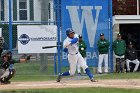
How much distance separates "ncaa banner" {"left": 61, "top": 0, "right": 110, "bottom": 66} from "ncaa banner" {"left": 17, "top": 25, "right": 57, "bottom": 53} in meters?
1.25

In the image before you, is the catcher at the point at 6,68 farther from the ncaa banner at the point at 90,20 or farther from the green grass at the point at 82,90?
the ncaa banner at the point at 90,20

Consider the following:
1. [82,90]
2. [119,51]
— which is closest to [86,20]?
[119,51]

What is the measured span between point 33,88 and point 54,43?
5974mm

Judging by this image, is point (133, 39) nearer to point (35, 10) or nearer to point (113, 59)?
point (113, 59)

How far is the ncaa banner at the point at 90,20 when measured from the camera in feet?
69.5

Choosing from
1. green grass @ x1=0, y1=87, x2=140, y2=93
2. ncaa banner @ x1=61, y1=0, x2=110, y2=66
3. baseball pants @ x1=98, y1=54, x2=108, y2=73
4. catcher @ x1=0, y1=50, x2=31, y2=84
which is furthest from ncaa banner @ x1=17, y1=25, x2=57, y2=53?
green grass @ x1=0, y1=87, x2=140, y2=93

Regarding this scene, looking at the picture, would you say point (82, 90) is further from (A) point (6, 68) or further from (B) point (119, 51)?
(B) point (119, 51)

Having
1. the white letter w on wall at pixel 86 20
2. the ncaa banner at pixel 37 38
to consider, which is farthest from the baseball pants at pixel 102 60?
the ncaa banner at pixel 37 38

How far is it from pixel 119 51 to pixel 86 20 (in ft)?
6.86

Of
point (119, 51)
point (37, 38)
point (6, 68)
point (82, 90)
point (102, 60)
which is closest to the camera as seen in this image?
point (82, 90)

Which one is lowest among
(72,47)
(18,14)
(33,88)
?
(33,88)

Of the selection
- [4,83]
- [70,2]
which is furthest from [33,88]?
[70,2]

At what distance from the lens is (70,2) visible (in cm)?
2106

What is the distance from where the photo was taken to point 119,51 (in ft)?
70.9
